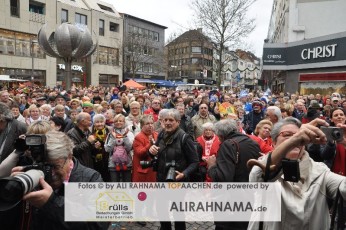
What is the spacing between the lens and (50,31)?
117 ft

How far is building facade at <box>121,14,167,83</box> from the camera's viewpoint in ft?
148

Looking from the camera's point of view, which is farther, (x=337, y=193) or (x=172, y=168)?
(x=172, y=168)

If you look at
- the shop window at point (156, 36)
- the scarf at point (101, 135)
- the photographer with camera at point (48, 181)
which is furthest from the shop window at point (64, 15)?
the photographer with camera at point (48, 181)

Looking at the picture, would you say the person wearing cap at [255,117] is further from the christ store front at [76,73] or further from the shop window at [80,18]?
the shop window at [80,18]

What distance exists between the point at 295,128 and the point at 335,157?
209 cm

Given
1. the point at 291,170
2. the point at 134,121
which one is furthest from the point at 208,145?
the point at 291,170

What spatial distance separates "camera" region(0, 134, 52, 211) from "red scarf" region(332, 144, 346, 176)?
339 centimetres

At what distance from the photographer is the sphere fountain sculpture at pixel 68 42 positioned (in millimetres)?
13246

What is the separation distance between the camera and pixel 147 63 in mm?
51281

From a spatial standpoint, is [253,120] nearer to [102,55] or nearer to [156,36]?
[102,55]

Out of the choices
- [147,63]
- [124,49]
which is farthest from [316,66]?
[147,63]

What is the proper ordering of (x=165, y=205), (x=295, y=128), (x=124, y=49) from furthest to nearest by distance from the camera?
(x=124, y=49) → (x=165, y=205) → (x=295, y=128)

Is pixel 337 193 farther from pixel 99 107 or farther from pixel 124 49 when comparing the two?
pixel 124 49

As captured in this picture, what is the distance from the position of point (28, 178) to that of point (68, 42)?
1290cm
